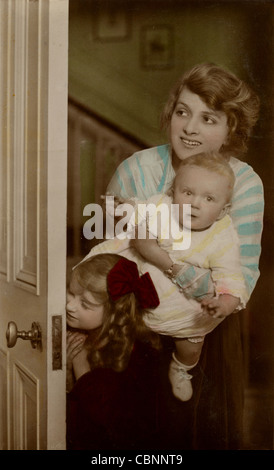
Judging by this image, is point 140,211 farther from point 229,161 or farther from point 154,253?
point 229,161

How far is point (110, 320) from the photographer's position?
1329 mm

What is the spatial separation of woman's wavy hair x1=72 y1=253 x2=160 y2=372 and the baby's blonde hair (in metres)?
0.30

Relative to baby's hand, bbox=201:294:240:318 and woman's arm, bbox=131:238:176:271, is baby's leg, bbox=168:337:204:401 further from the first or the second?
woman's arm, bbox=131:238:176:271

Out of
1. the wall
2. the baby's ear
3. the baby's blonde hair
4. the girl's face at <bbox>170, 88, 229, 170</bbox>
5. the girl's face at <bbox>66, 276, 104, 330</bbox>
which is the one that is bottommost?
the girl's face at <bbox>66, 276, 104, 330</bbox>

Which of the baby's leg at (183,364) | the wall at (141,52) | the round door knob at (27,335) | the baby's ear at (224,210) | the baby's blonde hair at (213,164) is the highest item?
the wall at (141,52)

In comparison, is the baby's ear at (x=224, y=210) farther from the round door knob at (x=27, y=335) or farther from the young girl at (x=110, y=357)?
the round door knob at (x=27, y=335)

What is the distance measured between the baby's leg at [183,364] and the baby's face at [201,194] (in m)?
0.31

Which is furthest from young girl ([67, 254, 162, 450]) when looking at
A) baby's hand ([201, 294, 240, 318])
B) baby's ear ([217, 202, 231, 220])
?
baby's ear ([217, 202, 231, 220])

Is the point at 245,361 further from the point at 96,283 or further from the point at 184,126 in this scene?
the point at 184,126

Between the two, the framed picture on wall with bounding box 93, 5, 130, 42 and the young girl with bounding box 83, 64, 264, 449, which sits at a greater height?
the framed picture on wall with bounding box 93, 5, 130, 42


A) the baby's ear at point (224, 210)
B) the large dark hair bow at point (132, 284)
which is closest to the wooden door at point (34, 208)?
the large dark hair bow at point (132, 284)

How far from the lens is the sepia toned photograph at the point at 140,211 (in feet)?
4.23

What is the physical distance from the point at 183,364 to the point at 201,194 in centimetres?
45

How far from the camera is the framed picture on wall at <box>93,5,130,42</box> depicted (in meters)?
1.31
